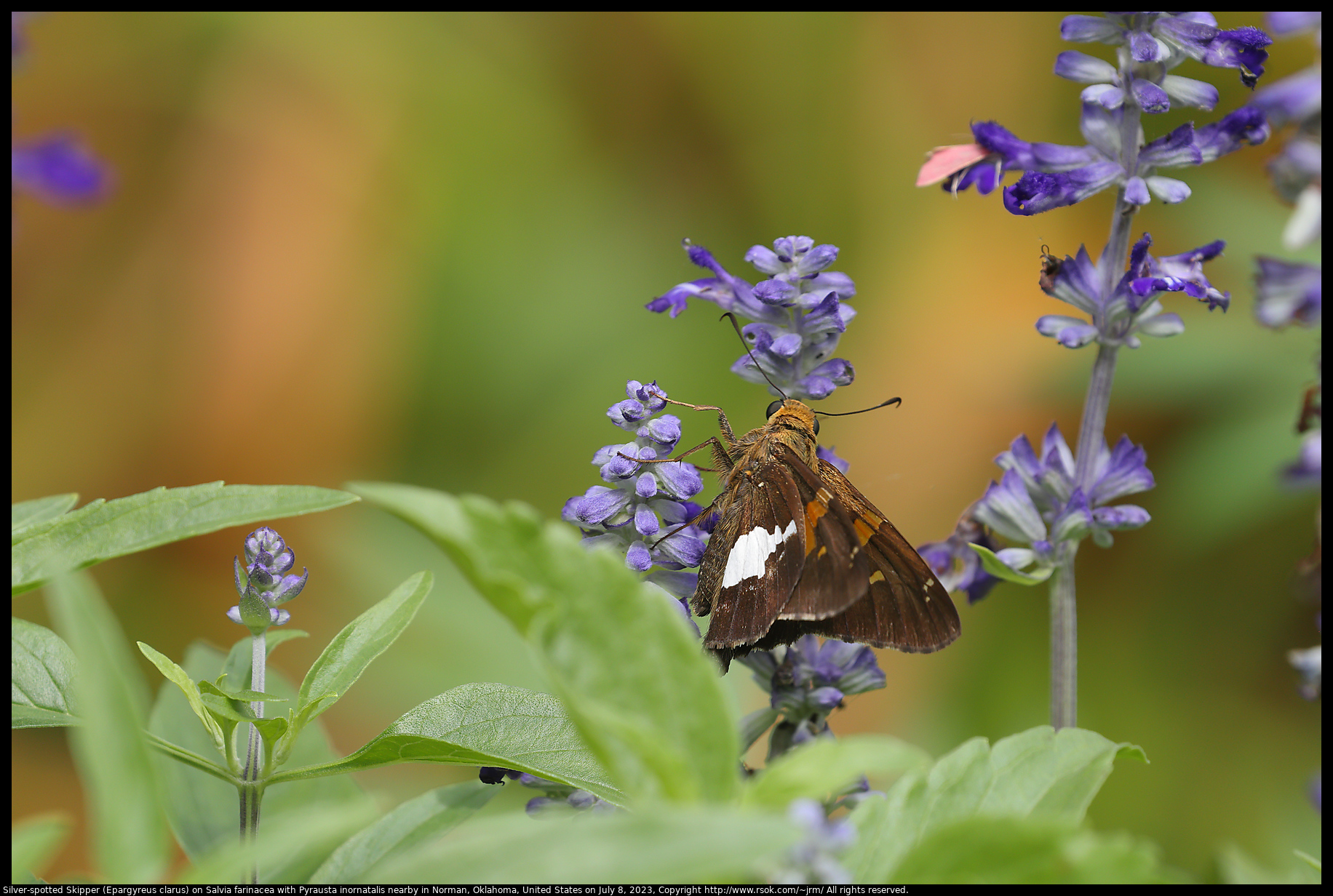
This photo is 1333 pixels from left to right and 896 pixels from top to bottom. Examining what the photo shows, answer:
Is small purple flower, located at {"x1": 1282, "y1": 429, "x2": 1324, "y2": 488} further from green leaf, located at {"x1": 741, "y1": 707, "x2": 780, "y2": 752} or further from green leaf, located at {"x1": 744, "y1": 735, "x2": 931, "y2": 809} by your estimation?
green leaf, located at {"x1": 741, "y1": 707, "x2": 780, "y2": 752}

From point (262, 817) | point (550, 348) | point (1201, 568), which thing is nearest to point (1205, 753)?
point (1201, 568)

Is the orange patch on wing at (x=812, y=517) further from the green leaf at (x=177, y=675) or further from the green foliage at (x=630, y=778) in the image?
the green leaf at (x=177, y=675)

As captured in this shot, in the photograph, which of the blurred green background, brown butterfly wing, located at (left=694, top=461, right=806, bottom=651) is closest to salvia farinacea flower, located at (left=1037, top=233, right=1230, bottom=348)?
brown butterfly wing, located at (left=694, top=461, right=806, bottom=651)

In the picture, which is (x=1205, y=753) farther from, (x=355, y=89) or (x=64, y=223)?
(x=64, y=223)

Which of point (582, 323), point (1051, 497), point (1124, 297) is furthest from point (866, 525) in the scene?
point (582, 323)

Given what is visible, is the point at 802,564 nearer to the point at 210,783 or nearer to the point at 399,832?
the point at 399,832

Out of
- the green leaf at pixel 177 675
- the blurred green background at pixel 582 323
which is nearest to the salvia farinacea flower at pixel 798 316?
Result: the green leaf at pixel 177 675
